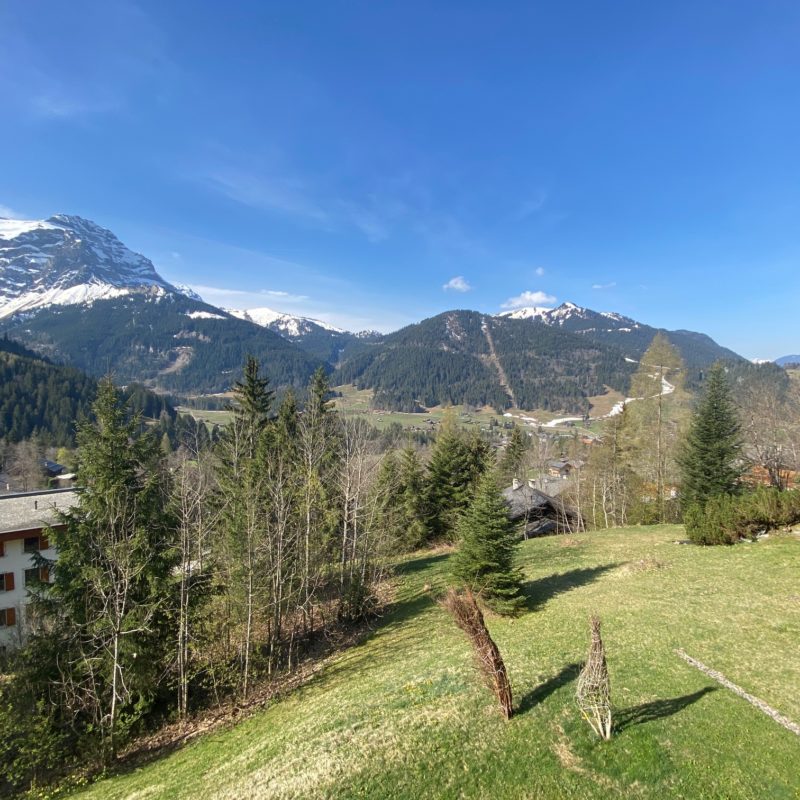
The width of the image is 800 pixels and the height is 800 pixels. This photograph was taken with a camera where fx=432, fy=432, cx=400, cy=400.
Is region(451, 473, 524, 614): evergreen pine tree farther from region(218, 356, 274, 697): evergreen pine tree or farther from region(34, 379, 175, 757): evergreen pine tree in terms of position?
Answer: region(34, 379, 175, 757): evergreen pine tree

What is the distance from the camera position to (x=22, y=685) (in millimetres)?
16141

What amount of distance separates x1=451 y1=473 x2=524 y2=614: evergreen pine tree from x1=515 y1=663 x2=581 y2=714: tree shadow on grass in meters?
6.33

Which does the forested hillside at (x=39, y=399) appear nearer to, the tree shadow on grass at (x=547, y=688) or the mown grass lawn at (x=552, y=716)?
the mown grass lawn at (x=552, y=716)

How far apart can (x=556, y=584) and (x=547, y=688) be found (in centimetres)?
1199

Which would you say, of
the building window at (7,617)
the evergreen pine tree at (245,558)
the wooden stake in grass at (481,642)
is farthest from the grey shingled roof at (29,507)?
the wooden stake in grass at (481,642)

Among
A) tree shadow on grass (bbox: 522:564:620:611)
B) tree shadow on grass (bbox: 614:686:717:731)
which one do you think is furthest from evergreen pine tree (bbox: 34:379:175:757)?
tree shadow on grass (bbox: 522:564:620:611)

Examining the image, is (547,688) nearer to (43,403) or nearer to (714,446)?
(714,446)

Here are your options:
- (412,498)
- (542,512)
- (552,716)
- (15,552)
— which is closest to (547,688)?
(552,716)

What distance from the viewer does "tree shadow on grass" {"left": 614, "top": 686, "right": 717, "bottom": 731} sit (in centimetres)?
1014

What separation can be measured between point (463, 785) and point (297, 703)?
382 inches

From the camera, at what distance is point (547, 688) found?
1202cm

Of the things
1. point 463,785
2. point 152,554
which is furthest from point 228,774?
point 152,554

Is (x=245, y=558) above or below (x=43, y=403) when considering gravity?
below

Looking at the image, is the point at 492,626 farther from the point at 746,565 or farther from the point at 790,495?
the point at 790,495
